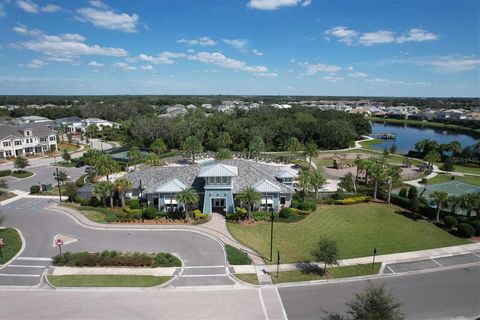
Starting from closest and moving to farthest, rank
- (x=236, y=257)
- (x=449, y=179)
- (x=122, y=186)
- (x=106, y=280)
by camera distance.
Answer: (x=106, y=280) → (x=236, y=257) → (x=122, y=186) → (x=449, y=179)

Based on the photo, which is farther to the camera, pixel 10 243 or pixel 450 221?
pixel 450 221

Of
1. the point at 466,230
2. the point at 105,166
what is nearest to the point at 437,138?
the point at 466,230

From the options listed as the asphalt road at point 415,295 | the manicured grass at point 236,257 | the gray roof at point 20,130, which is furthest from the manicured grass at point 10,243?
the gray roof at point 20,130

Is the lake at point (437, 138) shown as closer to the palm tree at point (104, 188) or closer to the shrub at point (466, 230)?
the shrub at point (466, 230)

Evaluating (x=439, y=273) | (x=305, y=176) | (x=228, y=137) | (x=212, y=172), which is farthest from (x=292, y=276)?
(x=228, y=137)

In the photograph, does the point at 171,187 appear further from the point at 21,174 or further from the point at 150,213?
the point at 21,174

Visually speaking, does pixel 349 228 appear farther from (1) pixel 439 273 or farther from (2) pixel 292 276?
(2) pixel 292 276
